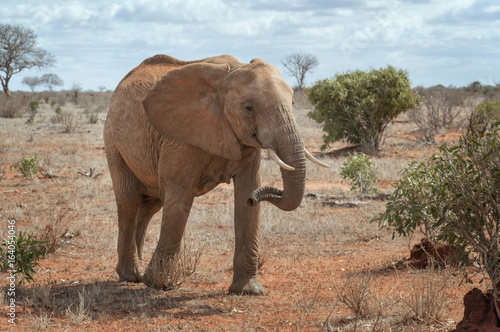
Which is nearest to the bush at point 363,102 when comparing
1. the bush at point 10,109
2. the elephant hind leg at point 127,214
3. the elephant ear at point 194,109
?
the elephant hind leg at point 127,214

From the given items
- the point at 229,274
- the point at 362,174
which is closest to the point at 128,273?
the point at 229,274

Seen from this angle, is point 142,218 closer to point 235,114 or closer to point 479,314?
point 235,114

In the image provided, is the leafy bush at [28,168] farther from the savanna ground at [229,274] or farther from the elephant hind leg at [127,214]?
the elephant hind leg at [127,214]

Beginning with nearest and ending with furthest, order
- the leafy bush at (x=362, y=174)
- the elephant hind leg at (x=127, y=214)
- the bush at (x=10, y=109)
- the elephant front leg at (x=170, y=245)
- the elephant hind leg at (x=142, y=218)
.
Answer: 1. the elephant front leg at (x=170, y=245)
2. the elephant hind leg at (x=127, y=214)
3. the elephant hind leg at (x=142, y=218)
4. the leafy bush at (x=362, y=174)
5. the bush at (x=10, y=109)

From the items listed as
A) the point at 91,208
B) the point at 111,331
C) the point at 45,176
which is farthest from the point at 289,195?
the point at 45,176

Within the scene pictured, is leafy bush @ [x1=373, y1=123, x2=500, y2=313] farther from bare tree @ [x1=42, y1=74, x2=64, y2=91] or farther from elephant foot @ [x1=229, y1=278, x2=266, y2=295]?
bare tree @ [x1=42, y1=74, x2=64, y2=91]

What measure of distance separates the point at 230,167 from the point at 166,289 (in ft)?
4.80

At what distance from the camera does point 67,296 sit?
6.16 meters

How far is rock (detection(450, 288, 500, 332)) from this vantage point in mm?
4289

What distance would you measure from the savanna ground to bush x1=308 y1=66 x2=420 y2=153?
166 inches

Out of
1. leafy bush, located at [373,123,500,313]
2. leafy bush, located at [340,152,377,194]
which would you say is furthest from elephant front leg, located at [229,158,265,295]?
leafy bush, located at [340,152,377,194]

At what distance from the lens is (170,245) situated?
6039mm

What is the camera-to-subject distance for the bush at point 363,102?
18.9 m

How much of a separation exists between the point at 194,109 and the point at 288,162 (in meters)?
1.29
